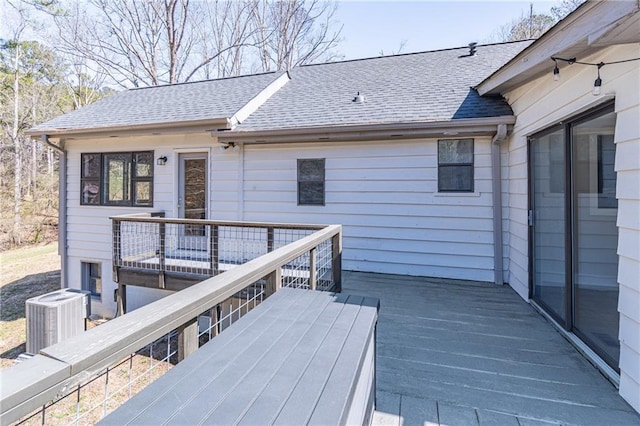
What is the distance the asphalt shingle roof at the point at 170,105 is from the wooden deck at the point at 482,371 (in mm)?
4765

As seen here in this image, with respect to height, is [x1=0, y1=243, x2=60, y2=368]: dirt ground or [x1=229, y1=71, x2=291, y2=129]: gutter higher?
[x1=229, y1=71, x2=291, y2=129]: gutter

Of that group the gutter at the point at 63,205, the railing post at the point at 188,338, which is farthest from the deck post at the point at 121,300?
the railing post at the point at 188,338

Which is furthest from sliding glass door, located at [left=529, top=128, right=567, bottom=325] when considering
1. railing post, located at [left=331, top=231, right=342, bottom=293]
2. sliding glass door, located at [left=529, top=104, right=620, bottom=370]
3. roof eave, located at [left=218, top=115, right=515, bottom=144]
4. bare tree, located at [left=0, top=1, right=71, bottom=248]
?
bare tree, located at [left=0, top=1, right=71, bottom=248]

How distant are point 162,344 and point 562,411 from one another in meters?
5.84

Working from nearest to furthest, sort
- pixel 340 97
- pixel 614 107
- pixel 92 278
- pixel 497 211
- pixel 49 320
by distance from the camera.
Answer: pixel 614 107 < pixel 497 211 < pixel 49 320 < pixel 340 97 < pixel 92 278

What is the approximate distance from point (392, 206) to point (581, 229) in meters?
2.78

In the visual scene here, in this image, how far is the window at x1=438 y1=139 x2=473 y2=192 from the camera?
519 centimetres

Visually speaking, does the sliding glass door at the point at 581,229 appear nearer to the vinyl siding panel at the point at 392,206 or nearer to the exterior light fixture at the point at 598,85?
the exterior light fixture at the point at 598,85

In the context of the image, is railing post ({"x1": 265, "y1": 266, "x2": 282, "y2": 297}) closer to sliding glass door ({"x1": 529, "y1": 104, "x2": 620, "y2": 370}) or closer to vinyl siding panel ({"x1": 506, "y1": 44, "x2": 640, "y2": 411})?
vinyl siding panel ({"x1": 506, "y1": 44, "x2": 640, "y2": 411})

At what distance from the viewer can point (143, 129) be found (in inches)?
252

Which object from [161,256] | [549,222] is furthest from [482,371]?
[161,256]

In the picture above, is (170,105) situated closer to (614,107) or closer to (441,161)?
(441,161)

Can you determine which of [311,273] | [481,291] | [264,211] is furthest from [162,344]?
[481,291]

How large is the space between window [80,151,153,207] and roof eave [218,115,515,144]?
2034mm
